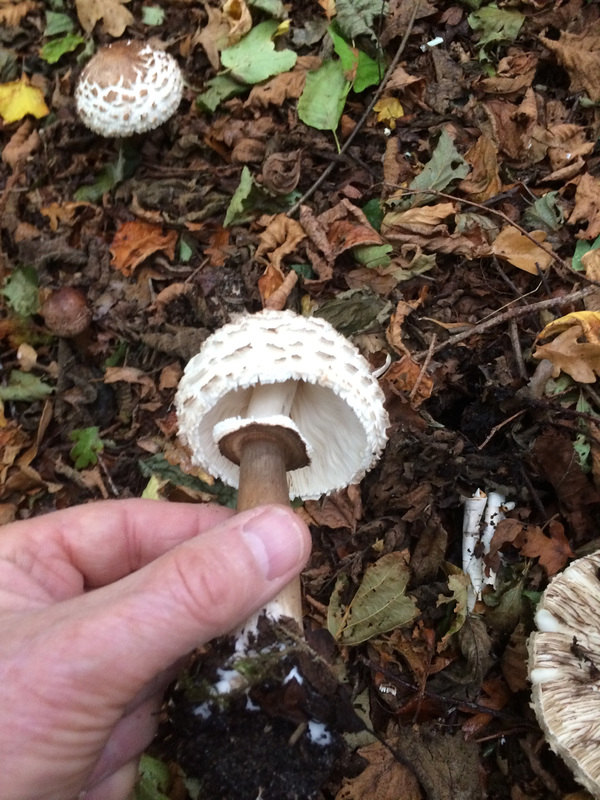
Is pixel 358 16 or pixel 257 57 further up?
pixel 358 16

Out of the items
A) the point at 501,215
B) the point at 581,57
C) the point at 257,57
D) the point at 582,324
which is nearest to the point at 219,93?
the point at 257,57

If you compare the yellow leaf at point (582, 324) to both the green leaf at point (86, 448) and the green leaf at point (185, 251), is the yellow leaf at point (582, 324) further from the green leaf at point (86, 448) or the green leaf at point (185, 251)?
the green leaf at point (86, 448)

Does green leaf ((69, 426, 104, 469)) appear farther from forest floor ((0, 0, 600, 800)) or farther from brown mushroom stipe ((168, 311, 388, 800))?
brown mushroom stipe ((168, 311, 388, 800))

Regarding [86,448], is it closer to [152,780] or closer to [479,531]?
[152,780]

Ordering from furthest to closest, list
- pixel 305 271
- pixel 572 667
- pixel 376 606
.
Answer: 1. pixel 305 271
2. pixel 376 606
3. pixel 572 667

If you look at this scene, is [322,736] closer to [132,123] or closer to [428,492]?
[428,492]

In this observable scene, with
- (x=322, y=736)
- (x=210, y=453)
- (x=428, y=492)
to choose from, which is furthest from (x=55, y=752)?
(x=428, y=492)

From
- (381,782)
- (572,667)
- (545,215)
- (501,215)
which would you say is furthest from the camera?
(545,215)
